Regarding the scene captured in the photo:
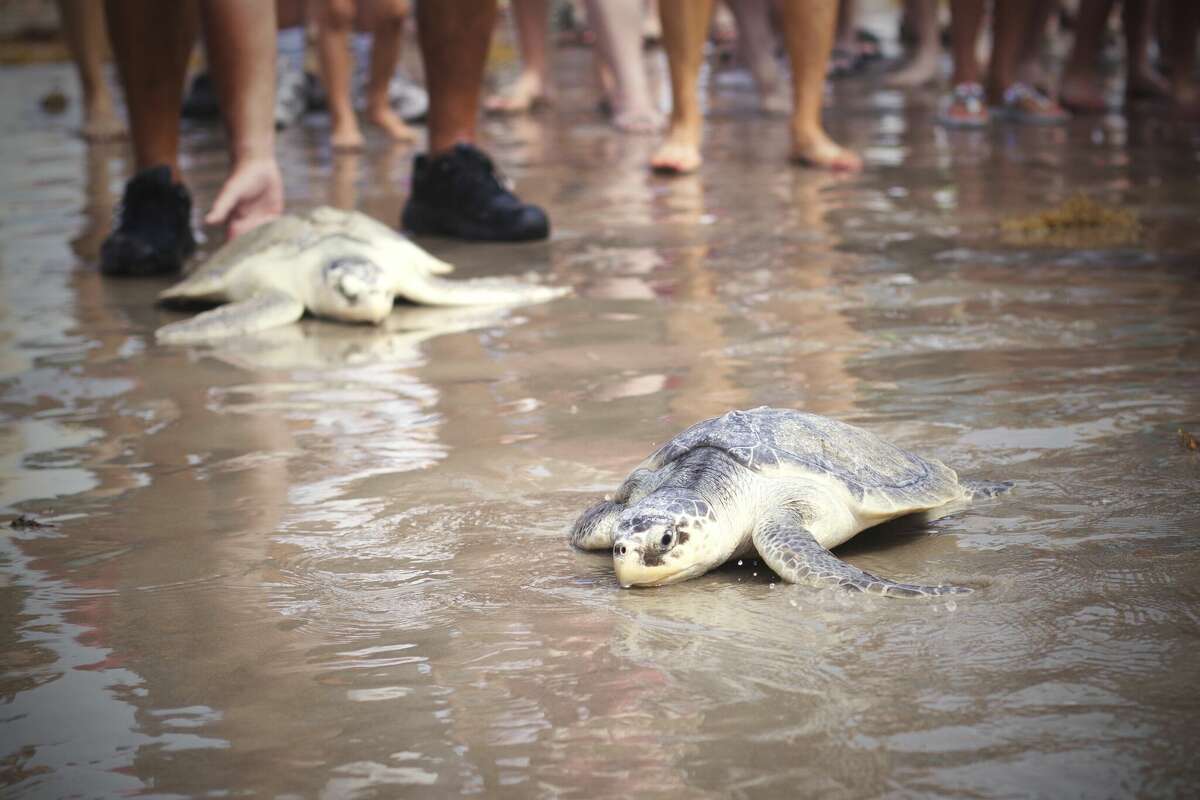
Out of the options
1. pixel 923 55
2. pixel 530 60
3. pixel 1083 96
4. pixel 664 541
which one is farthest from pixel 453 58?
pixel 923 55

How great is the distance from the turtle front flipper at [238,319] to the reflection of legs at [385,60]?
179 inches

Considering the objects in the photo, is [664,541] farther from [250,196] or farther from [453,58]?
[453,58]

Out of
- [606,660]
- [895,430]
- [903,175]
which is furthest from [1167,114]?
[606,660]

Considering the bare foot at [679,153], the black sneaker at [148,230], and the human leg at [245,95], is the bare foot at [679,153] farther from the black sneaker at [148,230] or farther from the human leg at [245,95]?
the black sneaker at [148,230]

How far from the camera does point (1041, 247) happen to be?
5520mm

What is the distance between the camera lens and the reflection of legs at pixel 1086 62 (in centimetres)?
960

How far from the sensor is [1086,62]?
9859mm

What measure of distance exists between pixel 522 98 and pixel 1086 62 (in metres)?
4.28

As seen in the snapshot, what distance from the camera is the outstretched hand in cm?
582

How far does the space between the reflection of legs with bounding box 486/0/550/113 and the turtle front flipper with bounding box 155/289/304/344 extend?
6.33m

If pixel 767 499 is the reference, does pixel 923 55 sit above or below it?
above

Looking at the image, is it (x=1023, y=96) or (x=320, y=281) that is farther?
(x=1023, y=96)

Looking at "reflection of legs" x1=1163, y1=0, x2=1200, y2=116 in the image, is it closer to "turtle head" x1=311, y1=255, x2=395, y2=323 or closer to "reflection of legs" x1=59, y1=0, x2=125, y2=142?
"turtle head" x1=311, y1=255, x2=395, y2=323

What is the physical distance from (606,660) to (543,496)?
2.89 feet
